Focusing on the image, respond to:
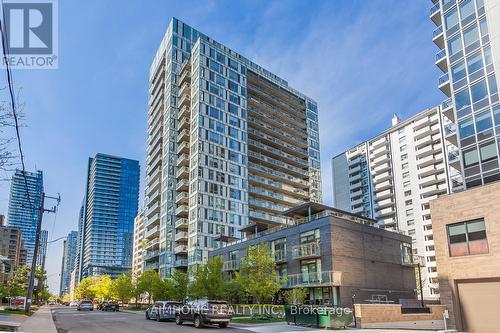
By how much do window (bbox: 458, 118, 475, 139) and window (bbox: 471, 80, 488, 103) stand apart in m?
2.19

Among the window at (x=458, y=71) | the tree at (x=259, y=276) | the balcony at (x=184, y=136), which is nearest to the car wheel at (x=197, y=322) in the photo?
the tree at (x=259, y=276)

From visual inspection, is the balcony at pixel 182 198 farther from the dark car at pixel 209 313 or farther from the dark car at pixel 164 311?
the dark car at pixel 209 313

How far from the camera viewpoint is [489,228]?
24.5 metres

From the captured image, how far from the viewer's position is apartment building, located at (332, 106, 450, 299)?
A: 308ft

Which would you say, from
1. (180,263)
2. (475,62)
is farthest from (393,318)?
(180,263)

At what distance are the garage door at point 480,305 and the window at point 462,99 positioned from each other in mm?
24644

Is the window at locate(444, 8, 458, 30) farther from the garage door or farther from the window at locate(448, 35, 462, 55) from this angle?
the garage door

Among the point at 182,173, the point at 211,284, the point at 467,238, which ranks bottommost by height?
the point at 211,284

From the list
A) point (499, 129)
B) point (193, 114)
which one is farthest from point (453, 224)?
point (193, 114)

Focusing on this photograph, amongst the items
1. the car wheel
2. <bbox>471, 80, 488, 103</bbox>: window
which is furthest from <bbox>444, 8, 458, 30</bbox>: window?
the car wheel

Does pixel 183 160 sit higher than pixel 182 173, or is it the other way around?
pixel 183 160

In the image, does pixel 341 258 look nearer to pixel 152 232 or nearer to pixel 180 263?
pixel 180 263

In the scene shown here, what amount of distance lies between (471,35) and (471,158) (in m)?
13.5

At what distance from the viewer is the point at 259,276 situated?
38.5 m
